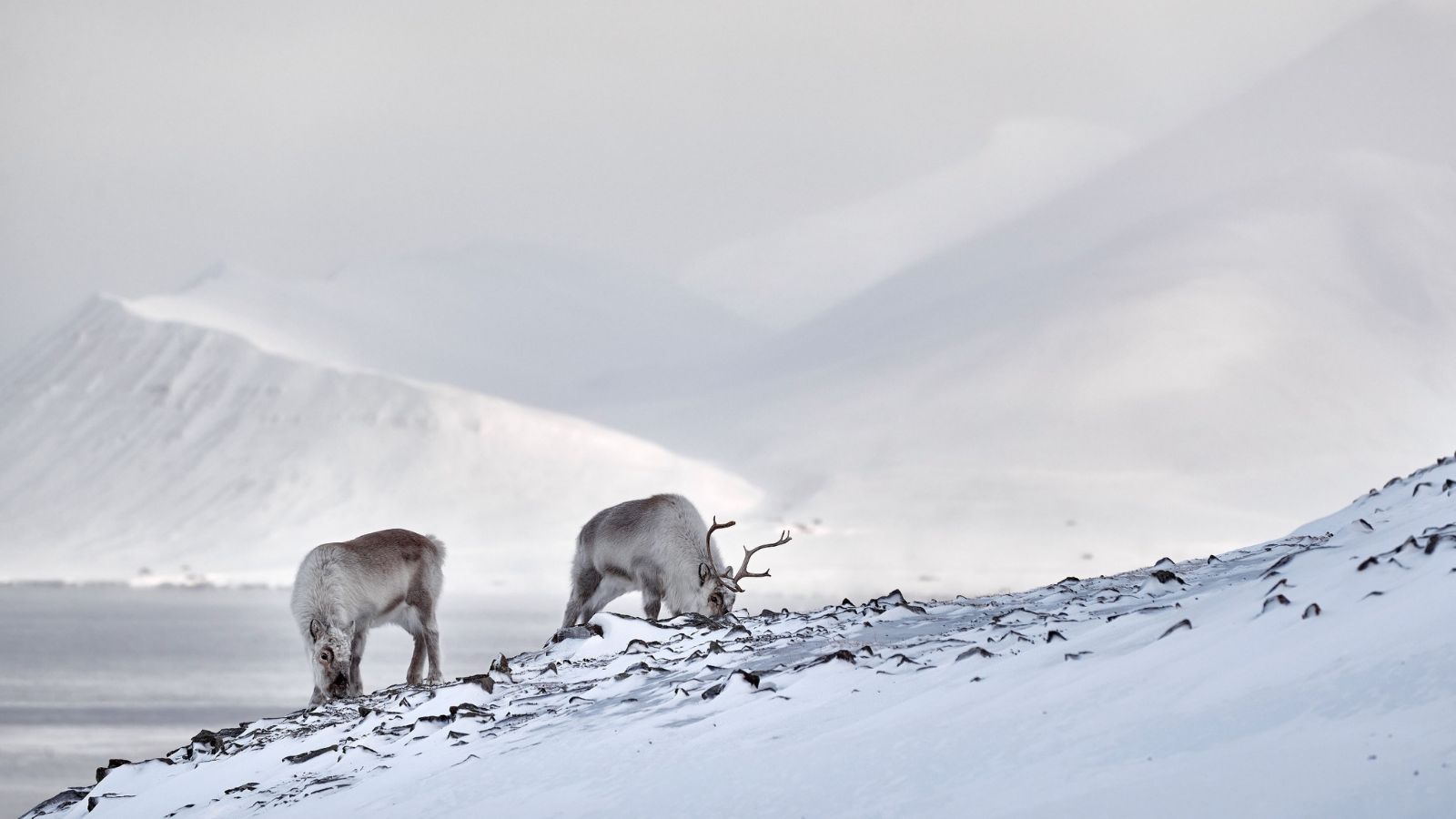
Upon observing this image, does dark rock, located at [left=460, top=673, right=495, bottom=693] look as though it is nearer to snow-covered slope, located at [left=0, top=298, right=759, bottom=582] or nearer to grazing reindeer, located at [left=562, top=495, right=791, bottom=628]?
grazing reindeer, located at [left=562, top=495, right=791, bottom=628]

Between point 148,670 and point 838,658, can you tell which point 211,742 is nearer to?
point 838,658

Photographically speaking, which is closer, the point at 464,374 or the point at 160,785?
the point at 160,785

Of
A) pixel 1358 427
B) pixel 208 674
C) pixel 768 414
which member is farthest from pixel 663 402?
pixel 208 674

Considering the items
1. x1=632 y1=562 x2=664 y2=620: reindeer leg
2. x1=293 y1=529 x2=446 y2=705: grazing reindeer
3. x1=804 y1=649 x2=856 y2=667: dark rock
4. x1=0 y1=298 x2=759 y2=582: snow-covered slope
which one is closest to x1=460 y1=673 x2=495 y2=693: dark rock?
x1=804 y1=649 x2=856 y2=667: dark rock

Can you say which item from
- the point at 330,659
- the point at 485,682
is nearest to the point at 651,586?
the point at 330,659

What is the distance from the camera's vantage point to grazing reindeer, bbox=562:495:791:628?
16.6m

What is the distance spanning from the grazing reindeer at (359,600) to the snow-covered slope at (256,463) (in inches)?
3043

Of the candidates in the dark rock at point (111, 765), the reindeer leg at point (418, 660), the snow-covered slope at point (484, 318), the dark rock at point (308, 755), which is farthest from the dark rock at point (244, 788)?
the snow-covered slope at point (484, 318)

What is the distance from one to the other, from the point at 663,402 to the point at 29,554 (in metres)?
61.1

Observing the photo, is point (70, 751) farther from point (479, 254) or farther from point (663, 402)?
point (479, 254)

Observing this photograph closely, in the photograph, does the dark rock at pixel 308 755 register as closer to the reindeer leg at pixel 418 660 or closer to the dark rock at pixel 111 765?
the dark rock at pixel 111 765

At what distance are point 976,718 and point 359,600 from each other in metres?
8.91

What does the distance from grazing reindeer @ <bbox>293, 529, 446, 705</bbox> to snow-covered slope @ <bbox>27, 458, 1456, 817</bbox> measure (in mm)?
2330

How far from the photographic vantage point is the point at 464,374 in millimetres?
148375
